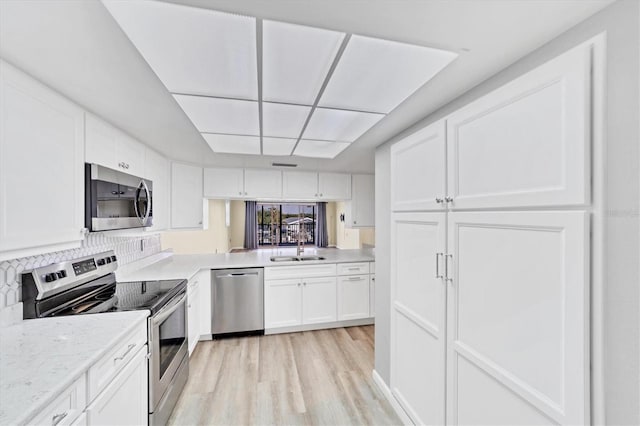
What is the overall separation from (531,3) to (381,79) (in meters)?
0.56

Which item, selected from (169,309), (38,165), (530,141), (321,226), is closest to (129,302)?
(169,309)

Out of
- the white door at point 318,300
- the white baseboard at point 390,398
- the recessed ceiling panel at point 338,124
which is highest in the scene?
the recessed ceiling panel at point 338,124

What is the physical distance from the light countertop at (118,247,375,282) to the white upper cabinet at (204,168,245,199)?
85 centimetres

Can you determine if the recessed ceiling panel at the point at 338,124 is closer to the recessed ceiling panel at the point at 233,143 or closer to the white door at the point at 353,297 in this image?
the recessed ceiling panel at the point at 233,143

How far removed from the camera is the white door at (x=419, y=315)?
4.61 ft

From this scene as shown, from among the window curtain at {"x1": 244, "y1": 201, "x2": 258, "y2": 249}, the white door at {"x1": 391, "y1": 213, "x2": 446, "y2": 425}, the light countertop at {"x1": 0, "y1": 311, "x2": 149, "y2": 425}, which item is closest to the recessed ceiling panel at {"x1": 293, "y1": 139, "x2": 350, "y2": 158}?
the white door at {"x1": 391, "y1": 213, "x2": 446, "y2": 425}

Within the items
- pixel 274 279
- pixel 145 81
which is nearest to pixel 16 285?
pixel 145 81

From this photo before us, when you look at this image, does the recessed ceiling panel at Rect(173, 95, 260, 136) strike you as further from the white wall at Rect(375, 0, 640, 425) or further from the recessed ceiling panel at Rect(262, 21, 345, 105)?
the white wall at Rect(375, 0, 640, 425)

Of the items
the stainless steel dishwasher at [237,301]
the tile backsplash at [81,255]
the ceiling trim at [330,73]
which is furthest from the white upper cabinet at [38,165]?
the stainless steel dishwasher at [237,301]

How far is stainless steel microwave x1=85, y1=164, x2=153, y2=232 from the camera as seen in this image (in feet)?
5.34

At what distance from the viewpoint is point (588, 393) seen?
760mm

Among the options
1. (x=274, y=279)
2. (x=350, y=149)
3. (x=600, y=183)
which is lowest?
(x=274, y=279)

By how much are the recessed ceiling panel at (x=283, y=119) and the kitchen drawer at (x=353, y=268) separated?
1.96 m

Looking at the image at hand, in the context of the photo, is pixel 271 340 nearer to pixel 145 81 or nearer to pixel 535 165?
pixel 145 81
